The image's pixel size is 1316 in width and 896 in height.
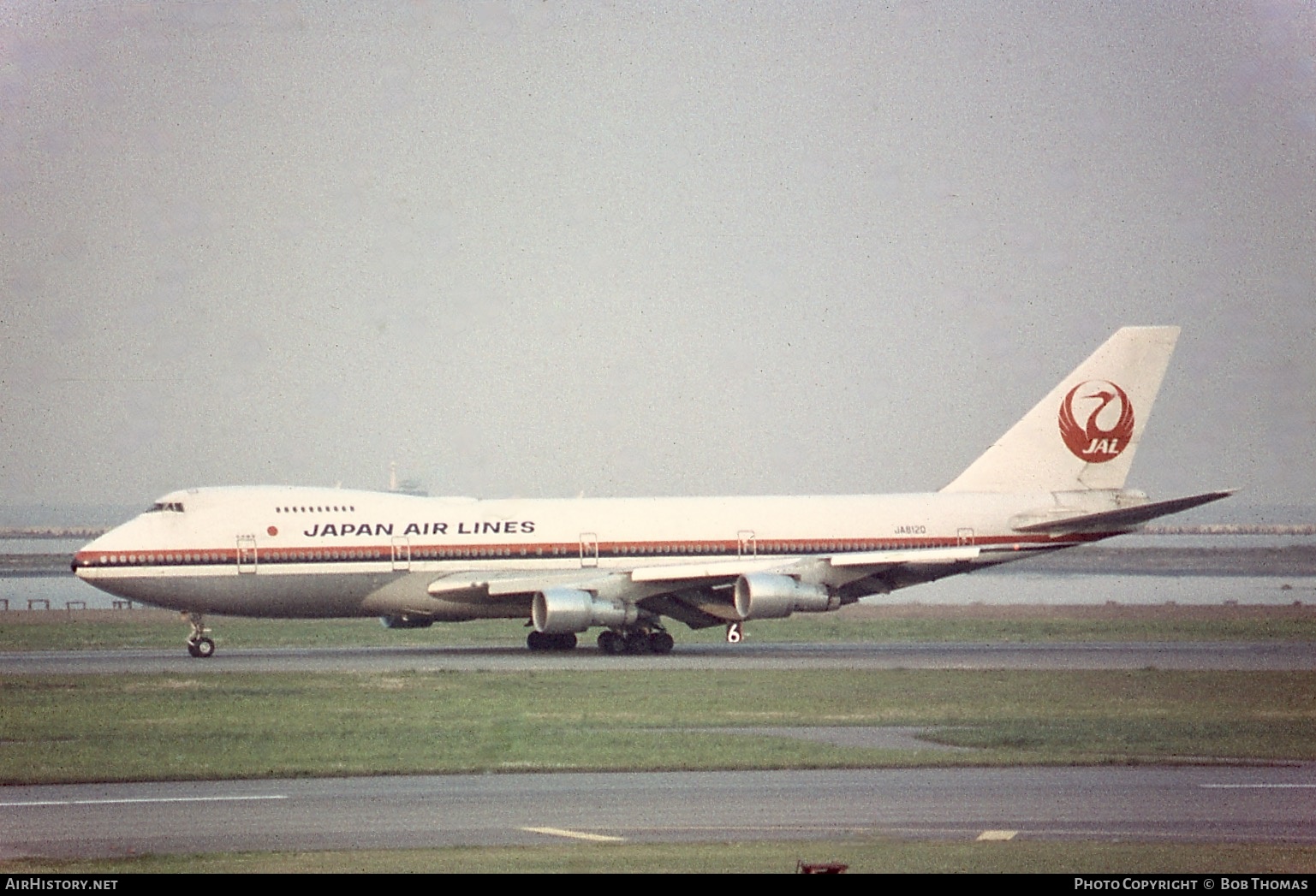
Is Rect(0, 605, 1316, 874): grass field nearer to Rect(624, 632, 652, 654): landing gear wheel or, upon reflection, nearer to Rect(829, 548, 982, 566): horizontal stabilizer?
Rect(624, 632, 652, 654): landing gear wheel

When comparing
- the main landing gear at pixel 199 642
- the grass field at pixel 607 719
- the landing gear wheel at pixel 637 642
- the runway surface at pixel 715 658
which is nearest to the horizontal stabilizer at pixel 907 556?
the runway surface at pixel 715 658

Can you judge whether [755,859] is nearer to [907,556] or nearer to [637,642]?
[637,642]

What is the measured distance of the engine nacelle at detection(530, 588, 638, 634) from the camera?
4178 centimetres

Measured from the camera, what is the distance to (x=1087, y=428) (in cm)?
4928

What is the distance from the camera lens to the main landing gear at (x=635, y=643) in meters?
43.3

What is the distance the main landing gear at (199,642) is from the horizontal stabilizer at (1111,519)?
2108 cm

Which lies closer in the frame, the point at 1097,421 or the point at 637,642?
the point at 637,642

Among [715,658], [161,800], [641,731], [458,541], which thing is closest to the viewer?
[161,800]

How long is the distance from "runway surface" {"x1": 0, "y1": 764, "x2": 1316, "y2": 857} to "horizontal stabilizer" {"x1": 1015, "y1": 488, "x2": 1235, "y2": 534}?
23.9 meters

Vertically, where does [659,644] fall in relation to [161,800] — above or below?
above

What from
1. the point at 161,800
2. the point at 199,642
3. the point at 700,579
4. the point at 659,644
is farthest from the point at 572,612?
the point at 161,800

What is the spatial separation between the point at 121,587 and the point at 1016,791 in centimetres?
2726

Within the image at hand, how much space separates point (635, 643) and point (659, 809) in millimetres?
24492

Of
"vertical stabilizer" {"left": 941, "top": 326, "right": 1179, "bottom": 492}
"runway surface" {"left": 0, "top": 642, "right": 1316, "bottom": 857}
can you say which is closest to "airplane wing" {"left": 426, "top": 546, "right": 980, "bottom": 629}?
"vertical stabilizer" {"left": 941, "top": 326, "right": 1179, "bottom": 492}
